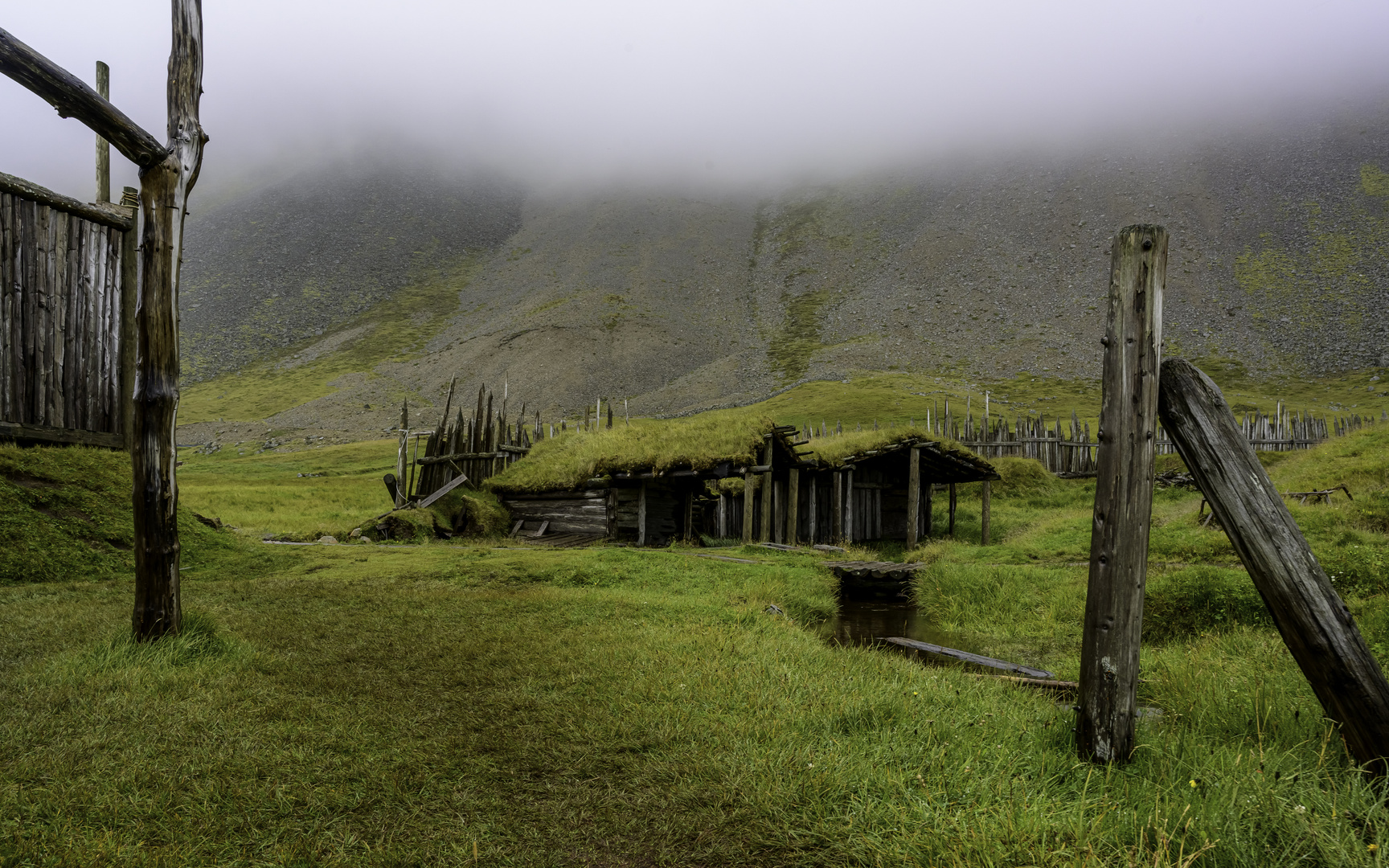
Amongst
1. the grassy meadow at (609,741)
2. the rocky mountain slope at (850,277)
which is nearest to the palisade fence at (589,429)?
the grassy meadow at (609,741)

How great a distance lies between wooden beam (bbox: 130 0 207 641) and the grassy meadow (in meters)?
0.43

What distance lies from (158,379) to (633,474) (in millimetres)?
12446

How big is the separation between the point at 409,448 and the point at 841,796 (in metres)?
54.0

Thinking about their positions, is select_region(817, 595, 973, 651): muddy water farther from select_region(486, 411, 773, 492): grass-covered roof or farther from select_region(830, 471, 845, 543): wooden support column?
select_region(830, 471, 845, 543): wooden support column

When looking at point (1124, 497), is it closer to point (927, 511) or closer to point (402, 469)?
point (402, 469)

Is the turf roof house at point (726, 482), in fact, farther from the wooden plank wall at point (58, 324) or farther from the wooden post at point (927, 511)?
the wooden plank wall at point (58, 324)

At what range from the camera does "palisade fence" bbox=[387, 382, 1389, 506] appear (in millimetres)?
20719

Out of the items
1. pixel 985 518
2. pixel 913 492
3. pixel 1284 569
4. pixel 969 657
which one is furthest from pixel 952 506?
pixel 1284 569

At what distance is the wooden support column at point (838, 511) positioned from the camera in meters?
22.4

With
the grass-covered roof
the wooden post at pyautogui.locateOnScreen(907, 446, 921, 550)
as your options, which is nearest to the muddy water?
the grass-covered roof

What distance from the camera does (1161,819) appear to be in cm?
355

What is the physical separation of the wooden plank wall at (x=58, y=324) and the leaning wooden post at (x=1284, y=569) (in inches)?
564

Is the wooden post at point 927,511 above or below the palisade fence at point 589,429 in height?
below

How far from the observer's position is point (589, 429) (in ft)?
76.6
